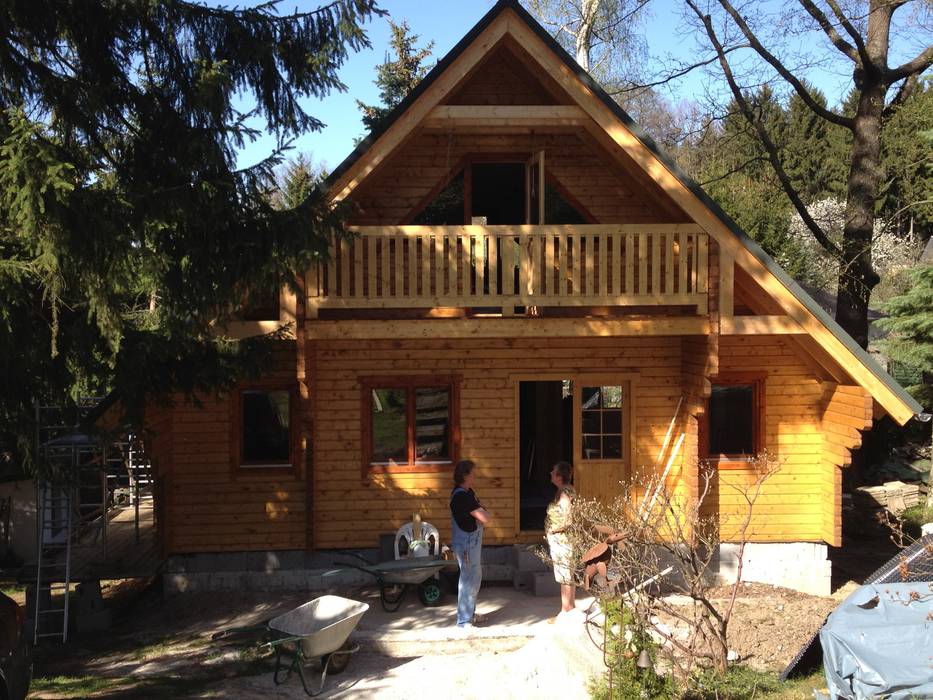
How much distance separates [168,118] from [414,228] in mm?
3121

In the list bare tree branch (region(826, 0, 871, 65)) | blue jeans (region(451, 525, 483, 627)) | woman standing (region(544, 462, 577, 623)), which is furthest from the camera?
bare tree branch (region(826, 0, 871, 65))

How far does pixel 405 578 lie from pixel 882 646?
520 cm

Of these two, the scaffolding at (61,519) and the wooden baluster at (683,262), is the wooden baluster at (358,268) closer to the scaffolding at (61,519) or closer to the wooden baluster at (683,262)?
the scaffolding at (61,519)

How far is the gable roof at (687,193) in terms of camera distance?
10531 mm

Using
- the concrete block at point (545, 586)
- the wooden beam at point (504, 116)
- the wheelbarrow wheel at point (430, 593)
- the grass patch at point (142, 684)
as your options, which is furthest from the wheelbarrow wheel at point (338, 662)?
the wooden beam at point (504, 116)

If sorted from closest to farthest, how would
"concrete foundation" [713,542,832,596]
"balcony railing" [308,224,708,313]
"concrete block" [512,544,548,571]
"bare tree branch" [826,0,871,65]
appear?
"balcony railing" [308,224,708,313]
"concrete block" [512,544,548,571]
"concrete foundation" [713,542,832,596]
"bare tree branch" [826,0,871,65]

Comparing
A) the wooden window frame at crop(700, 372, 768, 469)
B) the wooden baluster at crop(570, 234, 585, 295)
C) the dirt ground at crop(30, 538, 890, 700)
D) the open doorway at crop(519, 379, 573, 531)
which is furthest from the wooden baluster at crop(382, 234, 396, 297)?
the wooden window frame at crop(700, 372, 768, 469)

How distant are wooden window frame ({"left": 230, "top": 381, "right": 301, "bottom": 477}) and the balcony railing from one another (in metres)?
2.01

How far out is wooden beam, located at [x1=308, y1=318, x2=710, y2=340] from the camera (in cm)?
1105

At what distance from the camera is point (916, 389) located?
1966 cm

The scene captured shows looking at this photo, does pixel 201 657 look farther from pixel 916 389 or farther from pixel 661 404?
pixel 916 389

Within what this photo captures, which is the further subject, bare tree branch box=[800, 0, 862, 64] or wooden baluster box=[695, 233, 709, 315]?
bare tree branch box=[800, 0, 862, 64]

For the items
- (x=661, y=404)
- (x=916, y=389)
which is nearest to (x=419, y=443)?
(x=661, y=404)

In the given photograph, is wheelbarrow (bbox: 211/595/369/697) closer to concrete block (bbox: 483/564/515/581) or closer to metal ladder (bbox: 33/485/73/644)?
metal ladder (bbox: 33/485/73/644)
